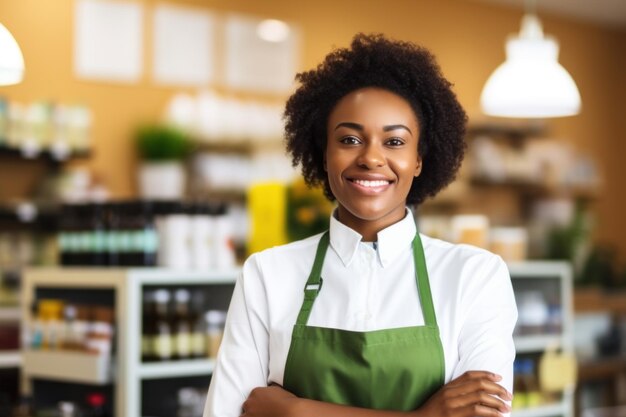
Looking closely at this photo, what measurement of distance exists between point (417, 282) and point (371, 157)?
9.6 inches

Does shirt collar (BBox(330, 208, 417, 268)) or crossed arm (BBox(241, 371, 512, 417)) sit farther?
shirt collar (BBox(330, 208, 417, 268))

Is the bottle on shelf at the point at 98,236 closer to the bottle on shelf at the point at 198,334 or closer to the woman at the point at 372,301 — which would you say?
the bottle on shelf at the point at 198,334

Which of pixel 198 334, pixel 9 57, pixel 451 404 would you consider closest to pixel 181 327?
pixel 198 334

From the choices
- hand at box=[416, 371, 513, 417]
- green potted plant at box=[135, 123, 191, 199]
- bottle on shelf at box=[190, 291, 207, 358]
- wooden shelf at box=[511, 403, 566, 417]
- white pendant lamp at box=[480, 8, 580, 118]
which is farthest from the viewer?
green potted plant at box=[135, 123, 191, 199]

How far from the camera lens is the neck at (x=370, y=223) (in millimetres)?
1917

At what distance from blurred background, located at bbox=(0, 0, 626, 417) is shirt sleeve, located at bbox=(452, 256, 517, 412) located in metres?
0.66

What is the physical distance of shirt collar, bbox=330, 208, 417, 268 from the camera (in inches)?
74.6

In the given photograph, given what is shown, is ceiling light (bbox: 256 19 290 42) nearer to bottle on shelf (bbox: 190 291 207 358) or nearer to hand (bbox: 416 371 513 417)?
bottle on shelf (bbox: 190 291 207 358)

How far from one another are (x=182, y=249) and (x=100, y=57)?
3.60 meters

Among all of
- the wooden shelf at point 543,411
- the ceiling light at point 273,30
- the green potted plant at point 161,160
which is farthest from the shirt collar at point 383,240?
the ceiling light at point 273,30

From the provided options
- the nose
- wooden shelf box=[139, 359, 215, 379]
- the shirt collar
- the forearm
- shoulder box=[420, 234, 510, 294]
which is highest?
the nose

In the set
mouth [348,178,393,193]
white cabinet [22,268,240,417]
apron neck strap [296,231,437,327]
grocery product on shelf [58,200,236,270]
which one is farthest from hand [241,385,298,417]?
grocery product on shelf [58,200,236,270]

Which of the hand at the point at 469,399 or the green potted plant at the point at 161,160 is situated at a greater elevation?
the green potted plant at the point at 161,160

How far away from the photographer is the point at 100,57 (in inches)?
277
